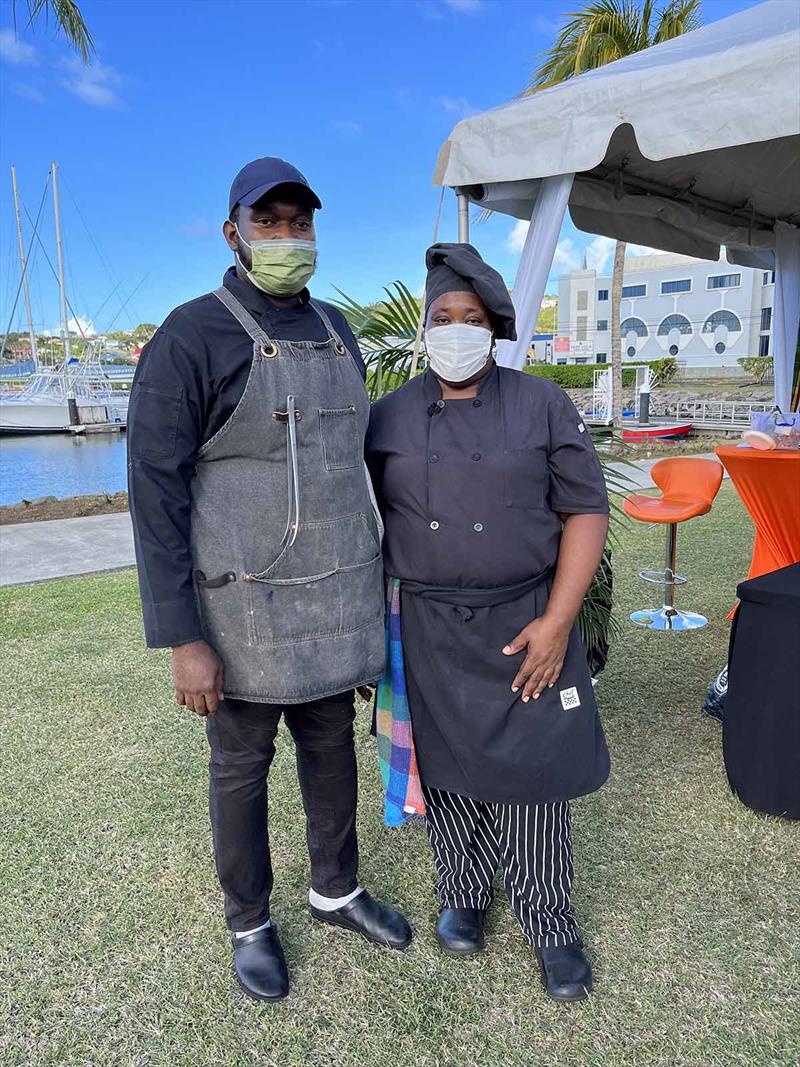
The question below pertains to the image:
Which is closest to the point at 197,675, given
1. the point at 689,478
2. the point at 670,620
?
the point at 670,620

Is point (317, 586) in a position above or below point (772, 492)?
above

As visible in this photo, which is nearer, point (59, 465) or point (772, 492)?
point (772, 492)

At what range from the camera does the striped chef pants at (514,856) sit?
6.54ft

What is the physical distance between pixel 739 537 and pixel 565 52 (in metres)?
11.7

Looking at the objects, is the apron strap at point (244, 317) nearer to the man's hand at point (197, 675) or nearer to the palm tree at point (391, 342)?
the man's hand at point (197, 675)

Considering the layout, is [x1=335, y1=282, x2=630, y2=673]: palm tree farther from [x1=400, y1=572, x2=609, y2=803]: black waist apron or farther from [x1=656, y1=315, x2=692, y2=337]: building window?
[x1=656, y1=315, x2=692, y2=337]: building window

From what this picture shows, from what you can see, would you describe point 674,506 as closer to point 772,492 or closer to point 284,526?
point 772,492

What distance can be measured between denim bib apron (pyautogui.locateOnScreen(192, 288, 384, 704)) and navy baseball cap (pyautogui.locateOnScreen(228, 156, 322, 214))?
213 mm

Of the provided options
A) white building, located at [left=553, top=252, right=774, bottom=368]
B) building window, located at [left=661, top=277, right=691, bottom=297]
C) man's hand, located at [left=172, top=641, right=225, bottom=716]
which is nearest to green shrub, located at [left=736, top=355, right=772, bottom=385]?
white building, located at [left=553, top=252, right=774, bottom=368]

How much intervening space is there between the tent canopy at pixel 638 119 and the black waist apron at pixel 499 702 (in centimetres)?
188

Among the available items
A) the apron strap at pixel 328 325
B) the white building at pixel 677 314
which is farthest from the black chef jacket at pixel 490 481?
the white building at pixel 677 314

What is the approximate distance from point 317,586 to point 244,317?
634 mm

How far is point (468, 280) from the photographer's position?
1.86m

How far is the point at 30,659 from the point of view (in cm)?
441
